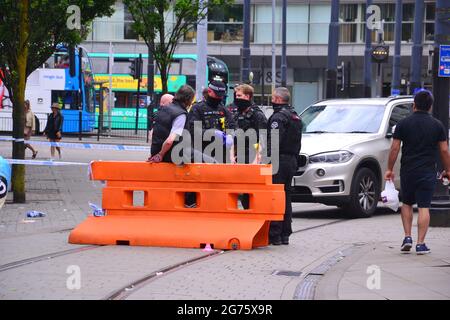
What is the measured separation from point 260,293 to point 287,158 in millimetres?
3609

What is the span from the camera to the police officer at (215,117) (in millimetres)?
11630

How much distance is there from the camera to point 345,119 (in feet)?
53.0

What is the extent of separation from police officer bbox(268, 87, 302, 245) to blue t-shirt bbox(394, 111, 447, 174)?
51.0 inches

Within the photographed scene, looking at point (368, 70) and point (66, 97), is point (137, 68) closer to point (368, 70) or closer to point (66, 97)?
point (66, 97)

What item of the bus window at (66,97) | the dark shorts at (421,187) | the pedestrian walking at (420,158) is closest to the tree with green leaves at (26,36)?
the pedestrian walking at (420,158)

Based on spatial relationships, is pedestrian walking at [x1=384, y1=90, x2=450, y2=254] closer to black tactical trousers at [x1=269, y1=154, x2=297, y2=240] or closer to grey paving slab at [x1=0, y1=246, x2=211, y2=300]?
black tactical trousers at [x1=269, y1=154, x2=297, y2=240]

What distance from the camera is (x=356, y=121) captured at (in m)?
16.0

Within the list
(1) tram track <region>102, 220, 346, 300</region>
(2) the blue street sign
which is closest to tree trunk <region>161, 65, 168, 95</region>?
(2) the blue street sign

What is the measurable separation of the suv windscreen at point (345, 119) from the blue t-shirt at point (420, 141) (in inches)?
194

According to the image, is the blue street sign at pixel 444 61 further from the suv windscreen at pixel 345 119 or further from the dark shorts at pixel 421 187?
the dark shorts at pixel 421 187

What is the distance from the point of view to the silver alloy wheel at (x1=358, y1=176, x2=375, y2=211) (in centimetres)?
1513

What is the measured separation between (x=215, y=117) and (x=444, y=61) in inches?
160

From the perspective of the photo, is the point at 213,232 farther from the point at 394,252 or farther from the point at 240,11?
the point at 240,11
